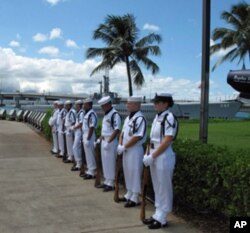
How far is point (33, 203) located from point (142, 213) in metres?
2.07

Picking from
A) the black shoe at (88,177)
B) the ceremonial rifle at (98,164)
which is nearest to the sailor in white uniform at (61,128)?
the black shoe at (88,177)

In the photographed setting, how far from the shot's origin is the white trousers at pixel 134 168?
24.8ft

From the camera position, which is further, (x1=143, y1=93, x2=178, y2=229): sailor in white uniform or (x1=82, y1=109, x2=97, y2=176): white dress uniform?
(x1=82, y1=109, x2=97, y2=176): white dress uniform

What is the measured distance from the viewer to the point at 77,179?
33.0 feet

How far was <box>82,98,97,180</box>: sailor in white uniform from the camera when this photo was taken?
10.2 m

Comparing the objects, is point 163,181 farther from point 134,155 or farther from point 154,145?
point 134,155

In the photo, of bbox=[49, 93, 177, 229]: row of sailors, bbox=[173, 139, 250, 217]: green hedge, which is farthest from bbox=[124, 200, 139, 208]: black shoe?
bbox=[173, 139, 250, 217]: green hedge

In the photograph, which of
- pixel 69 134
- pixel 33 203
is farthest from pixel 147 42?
pixel 33 203

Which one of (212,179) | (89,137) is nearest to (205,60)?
(212,179)

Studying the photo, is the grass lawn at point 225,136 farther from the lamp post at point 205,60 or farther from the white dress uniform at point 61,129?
the white dress uniform at point 61,129

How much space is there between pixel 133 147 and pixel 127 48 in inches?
1120

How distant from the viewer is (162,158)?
20.9ft

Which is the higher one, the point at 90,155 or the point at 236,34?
the point at 236,34

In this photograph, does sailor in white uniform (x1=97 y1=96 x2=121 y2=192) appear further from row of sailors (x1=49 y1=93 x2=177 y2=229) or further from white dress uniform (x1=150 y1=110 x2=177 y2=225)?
white dress uniform (x1=150 y1=110 x2=177 y2=225)
